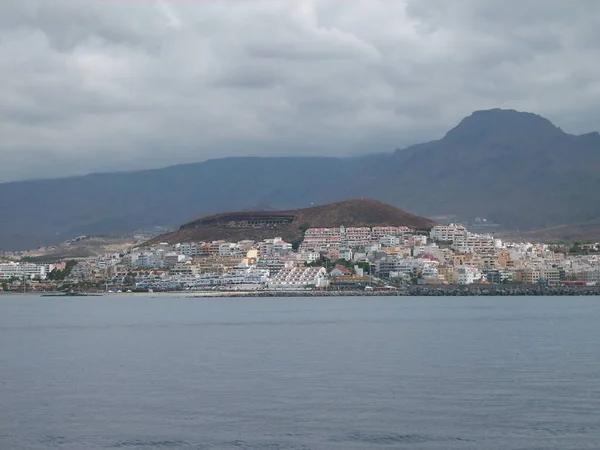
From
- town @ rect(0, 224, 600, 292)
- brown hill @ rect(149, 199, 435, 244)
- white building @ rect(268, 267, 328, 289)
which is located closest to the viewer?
white building @ rect(268, 267, 328, 289)

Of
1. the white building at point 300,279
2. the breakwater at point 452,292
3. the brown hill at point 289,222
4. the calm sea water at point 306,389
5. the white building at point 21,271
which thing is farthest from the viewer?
the brown hill at point 289,222

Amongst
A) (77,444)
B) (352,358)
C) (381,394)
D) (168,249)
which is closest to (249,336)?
(352,358)

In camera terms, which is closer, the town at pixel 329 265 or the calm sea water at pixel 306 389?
the calm sea water at pixel 306 389

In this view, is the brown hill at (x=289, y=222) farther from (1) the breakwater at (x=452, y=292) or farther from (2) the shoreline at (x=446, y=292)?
(1) the breakwater at (x=452, y=292)

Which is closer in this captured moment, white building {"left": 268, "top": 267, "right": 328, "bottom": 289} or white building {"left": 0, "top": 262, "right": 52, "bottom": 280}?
white building {"left": 268, "top": 267, "right": 328, "bottom": 289}

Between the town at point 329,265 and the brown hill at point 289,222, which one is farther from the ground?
the brown hill at point 289,222

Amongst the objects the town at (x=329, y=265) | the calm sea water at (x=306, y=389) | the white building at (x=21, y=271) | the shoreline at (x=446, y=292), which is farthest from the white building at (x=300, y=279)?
the calm sea water at (x=306, y=389)

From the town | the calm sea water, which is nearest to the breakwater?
the town

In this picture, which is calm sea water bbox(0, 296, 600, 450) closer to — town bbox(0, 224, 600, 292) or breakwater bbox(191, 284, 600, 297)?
breakwater bbox(191, 284, 600, 297)
